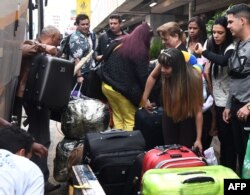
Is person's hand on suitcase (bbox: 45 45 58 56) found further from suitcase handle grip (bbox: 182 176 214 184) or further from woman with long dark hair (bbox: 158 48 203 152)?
suitcase handle grip (bbox: 182 176 214 184)

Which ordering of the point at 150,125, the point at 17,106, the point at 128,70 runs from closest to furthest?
the point at 17,106, the point at 150,125, the point at 128,70

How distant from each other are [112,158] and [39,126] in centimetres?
126

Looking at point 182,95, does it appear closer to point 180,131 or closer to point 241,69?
point 180,131

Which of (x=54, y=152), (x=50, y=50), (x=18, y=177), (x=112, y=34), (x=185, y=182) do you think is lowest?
(x=54, y=152)

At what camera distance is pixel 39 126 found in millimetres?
4234

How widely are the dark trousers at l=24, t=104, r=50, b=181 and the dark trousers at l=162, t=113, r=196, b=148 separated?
1.29 meters

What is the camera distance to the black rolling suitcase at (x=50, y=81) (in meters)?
3.77

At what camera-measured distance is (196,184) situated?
2.44 metres

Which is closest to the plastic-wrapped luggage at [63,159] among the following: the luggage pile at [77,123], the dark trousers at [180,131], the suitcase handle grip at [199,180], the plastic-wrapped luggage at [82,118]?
the luggage pile at [77,123]

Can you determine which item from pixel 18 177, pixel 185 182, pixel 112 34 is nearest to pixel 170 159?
pixel 185 182

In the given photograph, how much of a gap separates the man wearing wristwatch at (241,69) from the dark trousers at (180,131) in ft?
1.31

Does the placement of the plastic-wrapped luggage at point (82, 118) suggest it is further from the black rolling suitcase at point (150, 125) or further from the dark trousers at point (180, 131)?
the dark trousers at point (180, 131)

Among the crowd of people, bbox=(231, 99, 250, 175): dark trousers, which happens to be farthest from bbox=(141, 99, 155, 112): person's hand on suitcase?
bbox=(231, 99, 250, 175): dark trousers

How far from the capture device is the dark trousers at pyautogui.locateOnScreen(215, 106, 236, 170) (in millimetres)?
3908
